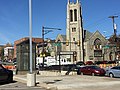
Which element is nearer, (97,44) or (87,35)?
(97,44)

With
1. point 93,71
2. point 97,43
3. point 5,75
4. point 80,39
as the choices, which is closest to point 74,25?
point 80,39

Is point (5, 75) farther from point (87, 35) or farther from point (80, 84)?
point (87, 35)

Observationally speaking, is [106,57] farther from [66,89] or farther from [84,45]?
[66,89]

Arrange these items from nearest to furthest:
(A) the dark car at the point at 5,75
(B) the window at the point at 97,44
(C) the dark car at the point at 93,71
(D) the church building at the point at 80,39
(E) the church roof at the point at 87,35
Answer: (A) the dark car at the point at 5,75, (C) the dark car at the point at 93,71, (D) the church building at the point at 80,39, (B) the window at the point at 97,44, (E) the church roof at the point at 87,35

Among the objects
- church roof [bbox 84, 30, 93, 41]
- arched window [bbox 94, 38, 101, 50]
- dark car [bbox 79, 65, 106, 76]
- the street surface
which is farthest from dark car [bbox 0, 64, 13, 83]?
arched window [bbox 94, 38, 101, 50]

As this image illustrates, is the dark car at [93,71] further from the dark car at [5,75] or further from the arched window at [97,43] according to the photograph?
the arched window at [97,43]

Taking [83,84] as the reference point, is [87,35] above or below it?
above

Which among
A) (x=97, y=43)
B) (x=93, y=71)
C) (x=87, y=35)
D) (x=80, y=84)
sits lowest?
(x=80, y=84)

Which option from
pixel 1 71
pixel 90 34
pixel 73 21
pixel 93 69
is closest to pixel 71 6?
pixel 73 21

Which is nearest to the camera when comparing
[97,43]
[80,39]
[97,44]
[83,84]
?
[83,84]

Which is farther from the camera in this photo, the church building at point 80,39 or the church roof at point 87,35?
the church roof at point 87,35

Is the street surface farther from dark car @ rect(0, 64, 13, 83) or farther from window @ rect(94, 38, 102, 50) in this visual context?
window @ rect(94, 38, 102, 50)

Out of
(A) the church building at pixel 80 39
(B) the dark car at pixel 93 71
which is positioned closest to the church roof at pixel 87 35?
(A) the church building at pixel 80 39

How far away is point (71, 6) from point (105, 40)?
1797cm
